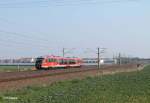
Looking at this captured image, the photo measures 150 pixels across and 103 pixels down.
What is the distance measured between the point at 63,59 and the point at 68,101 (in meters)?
66.3

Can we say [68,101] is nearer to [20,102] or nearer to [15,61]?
[20,102]

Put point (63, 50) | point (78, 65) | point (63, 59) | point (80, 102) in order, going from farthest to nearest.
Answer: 1. point (63, 50)
2. point (78, 65)
3. point (63, 59)
4. point (80, 102)

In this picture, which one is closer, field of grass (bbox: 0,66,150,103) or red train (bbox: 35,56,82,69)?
field of grass (bbox: 0,66,150,103)

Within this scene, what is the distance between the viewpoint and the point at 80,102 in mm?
17281

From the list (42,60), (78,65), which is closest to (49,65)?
(42,60)

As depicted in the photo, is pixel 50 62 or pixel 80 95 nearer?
pixel 80 95

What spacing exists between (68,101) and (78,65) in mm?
80048

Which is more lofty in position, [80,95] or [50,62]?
[50,62]

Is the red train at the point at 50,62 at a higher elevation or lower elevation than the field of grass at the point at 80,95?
higher

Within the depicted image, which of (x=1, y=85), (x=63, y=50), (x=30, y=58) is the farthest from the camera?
(x=30, y=58)

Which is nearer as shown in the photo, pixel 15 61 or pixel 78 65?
pixel 78 65

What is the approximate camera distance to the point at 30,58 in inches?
6860

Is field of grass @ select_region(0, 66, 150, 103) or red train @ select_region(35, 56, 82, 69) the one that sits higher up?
red train @ select_region(35, 56, 82, 69)

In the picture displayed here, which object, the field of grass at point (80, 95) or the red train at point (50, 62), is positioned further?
the red train at point (50, 62)
